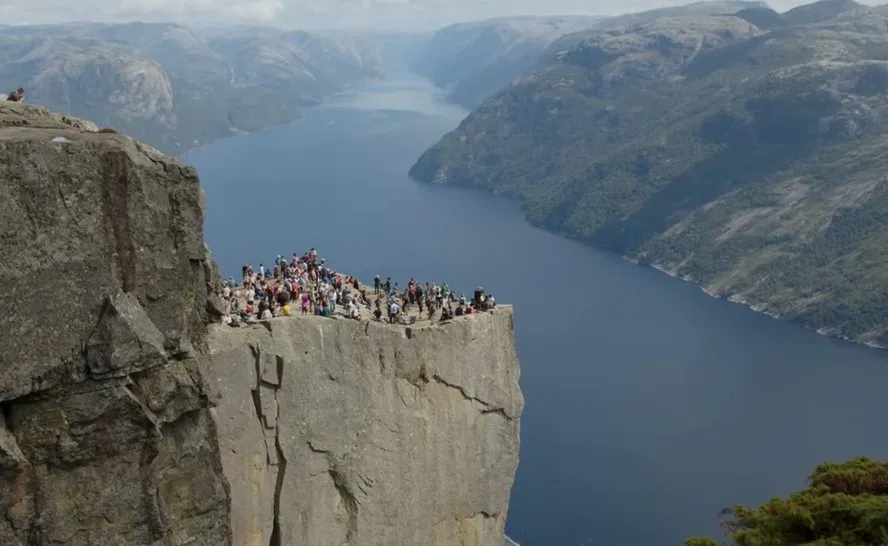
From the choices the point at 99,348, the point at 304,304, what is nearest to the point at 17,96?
the point at 304,304

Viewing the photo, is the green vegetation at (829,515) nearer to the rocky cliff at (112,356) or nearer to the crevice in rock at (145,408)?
the rocky cliff at (112,356)

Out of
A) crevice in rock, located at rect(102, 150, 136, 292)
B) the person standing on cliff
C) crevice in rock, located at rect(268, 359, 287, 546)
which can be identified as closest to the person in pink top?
the person standing on cliff

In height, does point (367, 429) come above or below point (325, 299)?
below

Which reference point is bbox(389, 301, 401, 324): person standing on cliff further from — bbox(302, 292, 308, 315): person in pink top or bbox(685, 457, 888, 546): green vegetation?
bbox(685, 457, 888, 546): green vegetation

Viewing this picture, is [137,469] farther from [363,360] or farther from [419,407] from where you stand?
[419,407]

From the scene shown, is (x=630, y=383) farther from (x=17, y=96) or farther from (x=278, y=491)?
(x=17, y=96)
